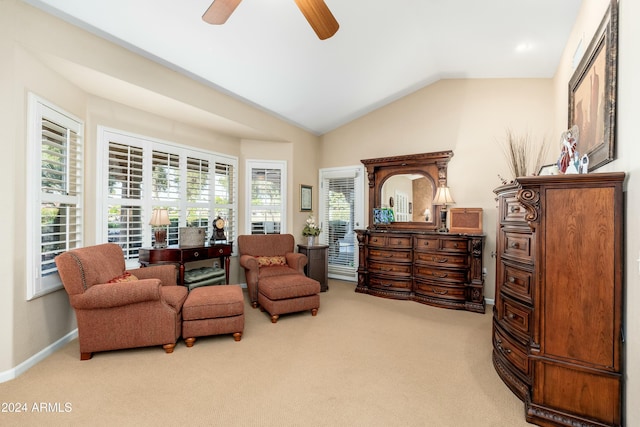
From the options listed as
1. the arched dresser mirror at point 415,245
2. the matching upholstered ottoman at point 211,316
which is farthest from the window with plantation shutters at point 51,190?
→ the arched dresser mirror at point 415,245

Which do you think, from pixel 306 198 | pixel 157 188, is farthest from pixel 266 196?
pixel 157 188

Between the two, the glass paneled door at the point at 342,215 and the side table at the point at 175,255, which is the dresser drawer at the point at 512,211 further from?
the side table at the point at 175,255

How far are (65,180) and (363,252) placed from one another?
3901mm

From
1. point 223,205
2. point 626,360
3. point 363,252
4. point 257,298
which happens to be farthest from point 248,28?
point 626,360

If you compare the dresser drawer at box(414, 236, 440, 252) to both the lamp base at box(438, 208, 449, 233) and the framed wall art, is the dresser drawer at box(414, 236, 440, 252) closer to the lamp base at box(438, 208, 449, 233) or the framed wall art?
the lamp base at box(438, 208, 449, 233)

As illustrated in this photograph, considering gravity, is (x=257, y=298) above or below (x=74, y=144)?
below

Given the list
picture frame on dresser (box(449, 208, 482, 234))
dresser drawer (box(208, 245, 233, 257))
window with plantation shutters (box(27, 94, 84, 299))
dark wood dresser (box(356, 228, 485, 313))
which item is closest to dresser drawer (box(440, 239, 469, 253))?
dark wood dresser (box(356, 228, 485, 313))

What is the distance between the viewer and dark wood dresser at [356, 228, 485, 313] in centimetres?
389

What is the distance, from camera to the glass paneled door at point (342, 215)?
17.6 ft

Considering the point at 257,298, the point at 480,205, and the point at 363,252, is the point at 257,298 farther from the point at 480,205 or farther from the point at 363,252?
the point at 480,205

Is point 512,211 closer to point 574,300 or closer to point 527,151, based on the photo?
point 574,300

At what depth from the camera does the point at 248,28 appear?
2.81 m

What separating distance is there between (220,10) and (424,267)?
3824 mm

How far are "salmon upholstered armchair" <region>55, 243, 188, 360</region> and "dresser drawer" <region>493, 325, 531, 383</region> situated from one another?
111 inches
